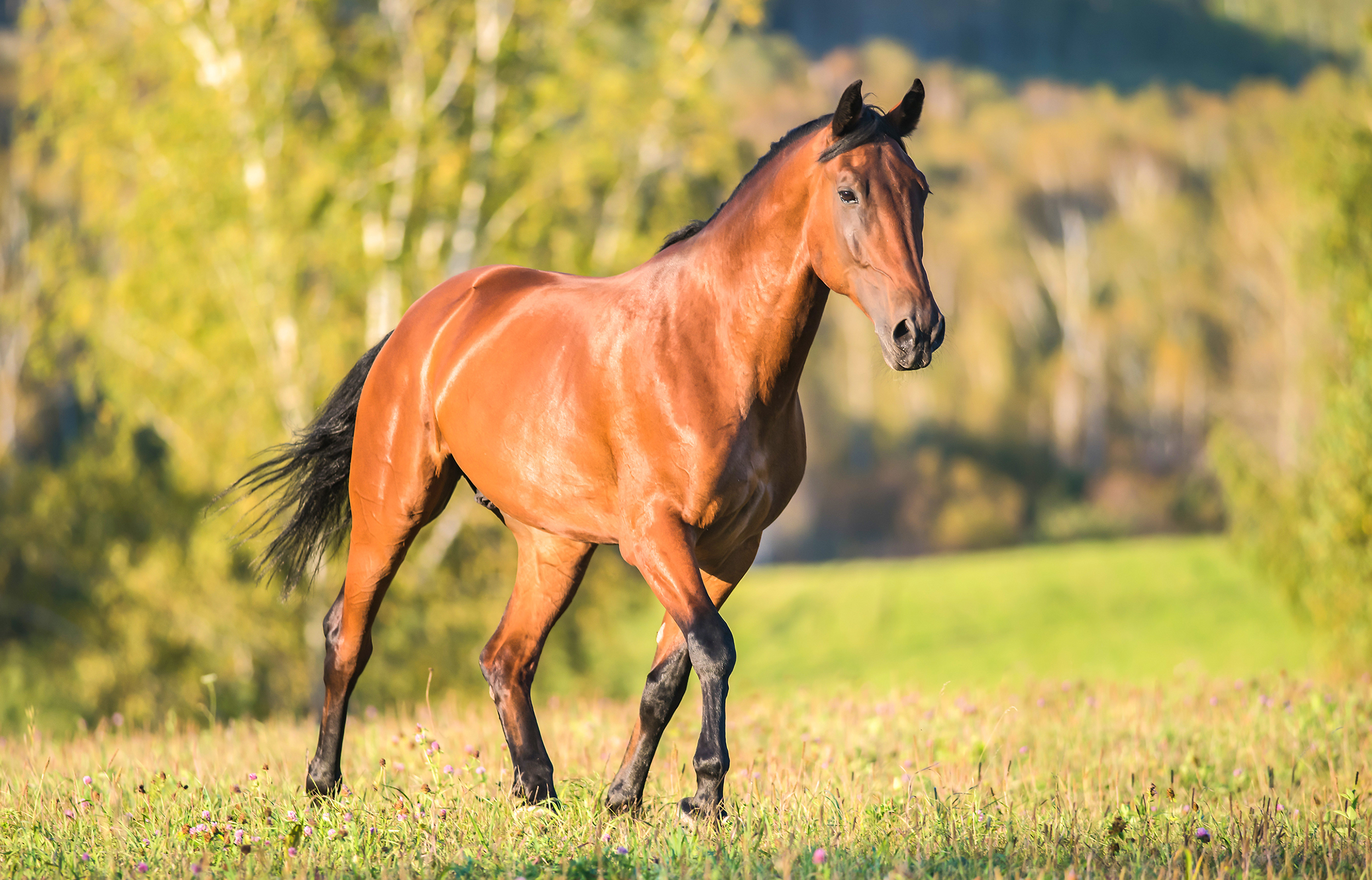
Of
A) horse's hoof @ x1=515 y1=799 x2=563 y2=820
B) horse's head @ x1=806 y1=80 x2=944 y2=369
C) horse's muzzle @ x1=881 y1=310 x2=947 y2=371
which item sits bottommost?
horse's hoof @ x1=515 y1=799 x2=563 y2=820

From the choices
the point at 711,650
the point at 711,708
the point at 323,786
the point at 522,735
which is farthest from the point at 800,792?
the point at 323,786

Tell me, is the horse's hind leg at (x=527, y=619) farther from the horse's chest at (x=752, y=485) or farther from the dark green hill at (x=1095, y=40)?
the dark green hill at (x=1095, y=40)

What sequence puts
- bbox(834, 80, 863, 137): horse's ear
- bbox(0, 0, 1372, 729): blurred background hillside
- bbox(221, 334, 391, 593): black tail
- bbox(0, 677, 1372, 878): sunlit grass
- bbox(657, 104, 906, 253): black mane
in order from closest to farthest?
bbox(0, 677, 1372, 878): sunlit grass, bbox(834, 80, 863, 137): horse's ear, bbox(657, 104, 906, 253): black mane, bbox(221, 334, 391, 593): black tail, bbox(0, 0, 1372, 729): blurred background hillside

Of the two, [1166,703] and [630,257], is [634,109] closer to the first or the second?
[630,257]

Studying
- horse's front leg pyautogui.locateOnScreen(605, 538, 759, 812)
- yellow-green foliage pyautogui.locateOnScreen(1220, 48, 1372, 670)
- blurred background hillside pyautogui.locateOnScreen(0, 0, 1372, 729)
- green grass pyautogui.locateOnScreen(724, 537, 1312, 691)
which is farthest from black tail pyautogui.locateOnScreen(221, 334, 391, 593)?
green grass pyautogui.locateOnScreen(724, 537, 1312, 691)

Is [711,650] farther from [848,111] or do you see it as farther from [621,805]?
[848,111]

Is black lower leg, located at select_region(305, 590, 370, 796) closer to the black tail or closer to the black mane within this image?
the black tail

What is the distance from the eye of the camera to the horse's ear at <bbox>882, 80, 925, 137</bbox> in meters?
3.86

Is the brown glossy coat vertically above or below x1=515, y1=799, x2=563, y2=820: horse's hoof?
above

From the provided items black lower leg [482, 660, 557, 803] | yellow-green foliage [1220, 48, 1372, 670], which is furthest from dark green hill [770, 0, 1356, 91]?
black lower leg [482, 660, 557, 803]

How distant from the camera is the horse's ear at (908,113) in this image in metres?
3.86

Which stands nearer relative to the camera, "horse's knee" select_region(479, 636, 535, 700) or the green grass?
"horse's knee" select_region(479, 636, 535, 700)

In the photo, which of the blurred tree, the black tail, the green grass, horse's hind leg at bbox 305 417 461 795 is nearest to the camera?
horse's hind leg at bbox 305 417 461 795

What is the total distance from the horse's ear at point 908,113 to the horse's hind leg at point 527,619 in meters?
2.07
